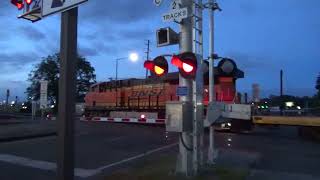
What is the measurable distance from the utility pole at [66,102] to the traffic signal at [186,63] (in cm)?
444

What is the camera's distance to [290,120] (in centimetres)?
2534

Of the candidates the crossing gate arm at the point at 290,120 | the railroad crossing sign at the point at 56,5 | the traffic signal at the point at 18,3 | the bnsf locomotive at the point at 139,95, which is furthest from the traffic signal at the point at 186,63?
the bnsf locomotive at the point at 139,95

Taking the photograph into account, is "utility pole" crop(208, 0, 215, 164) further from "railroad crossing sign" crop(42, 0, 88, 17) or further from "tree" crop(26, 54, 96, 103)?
"tree" crop(26, 54, 96, 103)

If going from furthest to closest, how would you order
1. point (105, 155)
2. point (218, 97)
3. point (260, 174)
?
1. point (218, 97)
2. point (105, 155)
3. point (260, 174)

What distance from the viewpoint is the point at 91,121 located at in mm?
38188

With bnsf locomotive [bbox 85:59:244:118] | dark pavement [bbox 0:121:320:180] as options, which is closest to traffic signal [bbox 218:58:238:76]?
dark pavement [bbox 0:121:320:180]

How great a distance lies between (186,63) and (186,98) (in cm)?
110

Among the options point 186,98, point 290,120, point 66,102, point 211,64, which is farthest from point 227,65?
point 290,120

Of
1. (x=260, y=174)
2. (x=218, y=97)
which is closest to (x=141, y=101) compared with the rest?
(x=218, y=97)

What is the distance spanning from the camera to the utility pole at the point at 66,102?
6262 mm

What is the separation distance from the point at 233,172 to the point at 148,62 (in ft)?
10.5

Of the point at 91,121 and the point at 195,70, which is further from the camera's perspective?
the point at 91,121

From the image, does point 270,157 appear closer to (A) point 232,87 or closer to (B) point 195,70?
(B) point 195,70

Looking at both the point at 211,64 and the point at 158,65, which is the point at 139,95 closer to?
the point at 211,64
